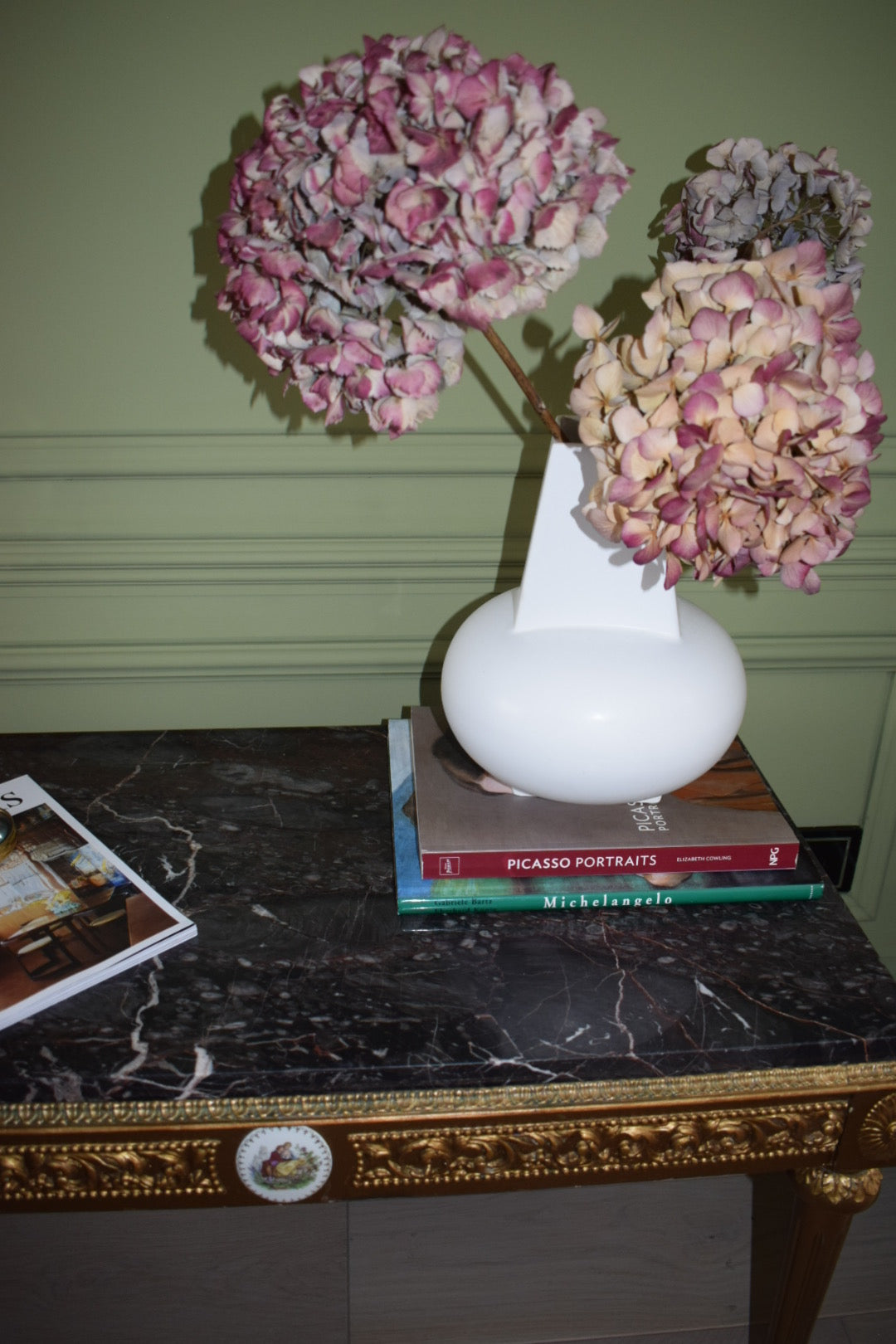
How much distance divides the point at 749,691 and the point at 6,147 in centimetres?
104

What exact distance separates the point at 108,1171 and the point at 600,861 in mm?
471

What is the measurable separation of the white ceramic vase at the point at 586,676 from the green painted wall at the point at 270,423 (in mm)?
328

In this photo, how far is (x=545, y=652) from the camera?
0.89 metres

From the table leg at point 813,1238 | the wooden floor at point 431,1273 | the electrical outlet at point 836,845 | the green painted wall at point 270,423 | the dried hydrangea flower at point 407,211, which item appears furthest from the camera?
the electrical outlet at point 836,845

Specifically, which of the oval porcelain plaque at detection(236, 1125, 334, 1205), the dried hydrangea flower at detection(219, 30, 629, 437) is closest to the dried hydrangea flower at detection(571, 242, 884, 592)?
the dried hydrangea flower at detection(219, 30, 629, 437)

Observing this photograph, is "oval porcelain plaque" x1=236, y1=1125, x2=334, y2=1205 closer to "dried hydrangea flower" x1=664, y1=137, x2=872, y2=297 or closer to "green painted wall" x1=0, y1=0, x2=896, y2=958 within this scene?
"green painted wall" x1=0, y1=0, x2=896, y2=958

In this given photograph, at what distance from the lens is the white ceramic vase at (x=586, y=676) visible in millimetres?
866

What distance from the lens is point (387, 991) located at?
2.83ft

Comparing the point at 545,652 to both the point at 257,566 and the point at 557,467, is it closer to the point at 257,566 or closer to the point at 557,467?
the point at 557,467

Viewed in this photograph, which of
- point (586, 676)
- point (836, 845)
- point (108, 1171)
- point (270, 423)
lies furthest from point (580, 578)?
point (836, 845)

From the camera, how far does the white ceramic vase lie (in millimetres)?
866

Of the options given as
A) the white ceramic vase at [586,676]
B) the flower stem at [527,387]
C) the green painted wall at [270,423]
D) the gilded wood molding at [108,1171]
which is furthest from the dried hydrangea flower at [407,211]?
the gilded wood molding at [108,1171]

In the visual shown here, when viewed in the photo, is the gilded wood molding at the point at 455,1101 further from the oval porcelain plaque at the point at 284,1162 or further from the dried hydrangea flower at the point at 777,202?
the dried hydrangea flower at the point at 777,202

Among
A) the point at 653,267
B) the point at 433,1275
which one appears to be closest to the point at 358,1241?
the point at 433,1275
